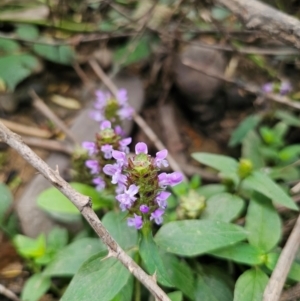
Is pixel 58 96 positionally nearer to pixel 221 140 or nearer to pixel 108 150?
pixel 221 140

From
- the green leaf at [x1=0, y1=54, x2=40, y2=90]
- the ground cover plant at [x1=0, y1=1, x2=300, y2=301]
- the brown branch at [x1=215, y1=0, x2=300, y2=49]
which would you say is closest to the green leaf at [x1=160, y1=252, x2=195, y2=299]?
the ground cover plant at [x1=0, y1=1, x2=300, y2=301]

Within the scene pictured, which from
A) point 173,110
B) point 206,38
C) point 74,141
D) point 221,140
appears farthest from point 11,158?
point 206,38

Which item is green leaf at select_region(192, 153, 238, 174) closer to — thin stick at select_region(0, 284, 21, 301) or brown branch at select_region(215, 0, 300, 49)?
brown branch at select_region(215, 0, 300, 49)

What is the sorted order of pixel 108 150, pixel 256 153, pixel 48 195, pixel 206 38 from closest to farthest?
pixel 108 150
pixel 48 195
pixel 256 153
pixel 206 38

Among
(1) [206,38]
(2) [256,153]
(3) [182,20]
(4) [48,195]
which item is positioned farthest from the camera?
(1) [206,38]

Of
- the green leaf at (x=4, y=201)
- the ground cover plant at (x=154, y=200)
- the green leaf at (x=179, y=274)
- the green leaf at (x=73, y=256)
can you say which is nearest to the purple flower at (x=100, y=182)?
the ground cover plant at (x=154, y=200)
